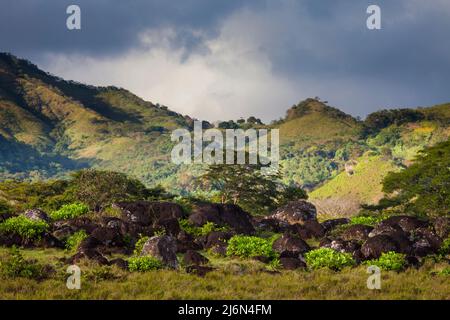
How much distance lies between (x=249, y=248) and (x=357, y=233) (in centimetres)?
630

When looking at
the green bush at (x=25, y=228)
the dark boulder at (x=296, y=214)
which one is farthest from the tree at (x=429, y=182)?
the green bush at (x=25, y=228)

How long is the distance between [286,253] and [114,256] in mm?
7255

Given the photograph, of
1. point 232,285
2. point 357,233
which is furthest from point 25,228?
point 357,233

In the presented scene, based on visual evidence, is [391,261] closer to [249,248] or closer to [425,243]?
[425,243]

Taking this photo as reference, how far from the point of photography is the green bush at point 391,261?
65.5ft


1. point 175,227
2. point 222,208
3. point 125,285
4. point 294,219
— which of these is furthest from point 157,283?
point 294,219

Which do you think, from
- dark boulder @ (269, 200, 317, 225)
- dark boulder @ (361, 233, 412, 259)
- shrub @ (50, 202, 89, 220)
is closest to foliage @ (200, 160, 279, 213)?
dark boulder @ (269, 200, 317, 225)

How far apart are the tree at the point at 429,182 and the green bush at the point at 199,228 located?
21699mm

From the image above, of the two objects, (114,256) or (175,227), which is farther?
(175,227)

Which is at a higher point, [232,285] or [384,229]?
[384,229]

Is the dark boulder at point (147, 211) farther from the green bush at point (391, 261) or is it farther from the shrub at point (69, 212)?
the green bush at point (391, 261)

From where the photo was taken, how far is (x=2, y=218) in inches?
1056

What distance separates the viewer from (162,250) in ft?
65.4
